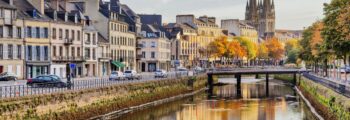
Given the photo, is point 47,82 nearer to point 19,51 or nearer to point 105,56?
point 19,51

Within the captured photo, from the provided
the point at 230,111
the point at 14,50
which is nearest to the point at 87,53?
the point at 14,50

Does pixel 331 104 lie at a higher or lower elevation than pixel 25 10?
lower

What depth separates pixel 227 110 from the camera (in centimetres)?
6844

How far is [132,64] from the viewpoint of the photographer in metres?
119

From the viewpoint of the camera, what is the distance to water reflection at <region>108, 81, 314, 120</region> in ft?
199

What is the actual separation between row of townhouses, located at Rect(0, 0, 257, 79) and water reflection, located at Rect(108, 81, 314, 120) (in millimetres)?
17911

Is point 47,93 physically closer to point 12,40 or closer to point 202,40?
point 12,40

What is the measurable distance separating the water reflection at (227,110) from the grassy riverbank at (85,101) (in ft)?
6.51

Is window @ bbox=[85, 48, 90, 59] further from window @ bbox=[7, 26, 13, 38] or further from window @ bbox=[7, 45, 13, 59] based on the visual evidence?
window @ bbox=[7, 26, 13, 38]

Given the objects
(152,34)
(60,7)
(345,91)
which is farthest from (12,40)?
(152,34)

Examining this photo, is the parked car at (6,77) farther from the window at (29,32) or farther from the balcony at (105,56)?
the balcony at (105,56)

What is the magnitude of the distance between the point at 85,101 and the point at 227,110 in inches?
795

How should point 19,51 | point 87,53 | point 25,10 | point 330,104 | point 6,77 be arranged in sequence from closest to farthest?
point 330,104 → point 6,77 → point 19,51 → point 25,10 → point 87,53

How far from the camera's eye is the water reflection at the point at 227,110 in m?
60.7
